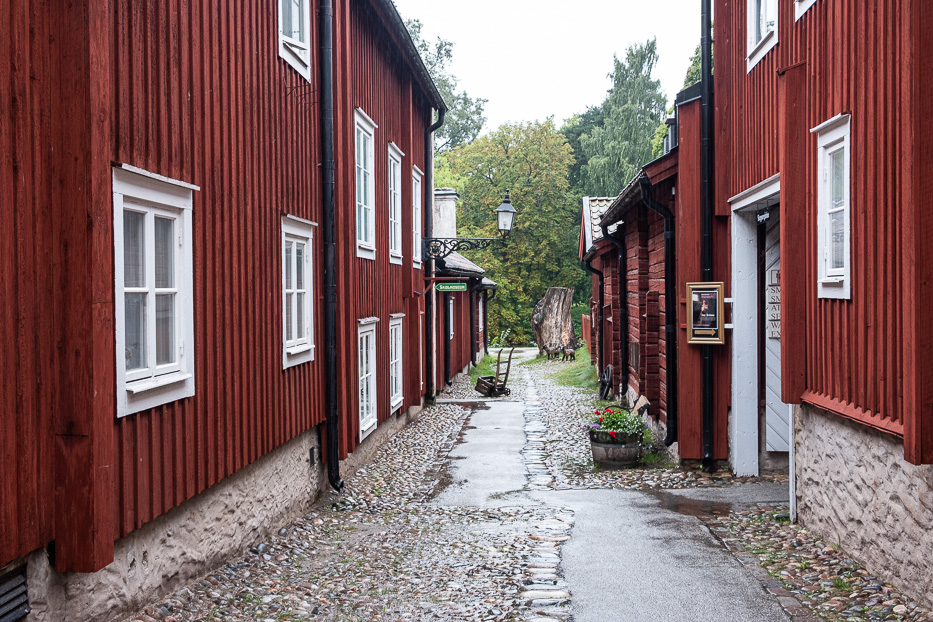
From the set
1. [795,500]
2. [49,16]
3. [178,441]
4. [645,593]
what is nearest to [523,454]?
[795,500]

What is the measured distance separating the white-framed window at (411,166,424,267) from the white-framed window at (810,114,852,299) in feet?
29.0

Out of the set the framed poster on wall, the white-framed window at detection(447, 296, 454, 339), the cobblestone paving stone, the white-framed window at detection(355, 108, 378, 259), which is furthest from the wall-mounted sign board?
the cobblestone paving stone

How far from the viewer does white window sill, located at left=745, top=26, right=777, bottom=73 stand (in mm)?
8102

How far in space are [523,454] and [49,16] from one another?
927cm

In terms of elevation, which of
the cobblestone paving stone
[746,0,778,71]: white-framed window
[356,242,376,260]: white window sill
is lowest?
the cobblestone paving stone

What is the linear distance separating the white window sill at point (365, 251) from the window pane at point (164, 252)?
531 cm

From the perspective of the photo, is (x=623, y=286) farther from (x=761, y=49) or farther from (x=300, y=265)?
(x=300, y=265)

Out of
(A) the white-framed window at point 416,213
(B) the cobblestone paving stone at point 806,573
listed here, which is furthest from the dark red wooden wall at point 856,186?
(A) the white-framed window at point 416,213

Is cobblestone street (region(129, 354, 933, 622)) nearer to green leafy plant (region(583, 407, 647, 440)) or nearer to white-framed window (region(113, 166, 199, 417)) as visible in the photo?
green leafy plant (region(583, 407, 647, 440))

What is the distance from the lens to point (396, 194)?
14000mm

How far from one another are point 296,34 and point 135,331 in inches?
184

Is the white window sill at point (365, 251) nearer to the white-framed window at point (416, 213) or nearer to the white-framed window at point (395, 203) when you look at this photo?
the white-framed window at point (395, 203)

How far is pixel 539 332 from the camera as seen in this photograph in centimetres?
3177

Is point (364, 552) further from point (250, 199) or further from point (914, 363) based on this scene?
point (914, 363)
